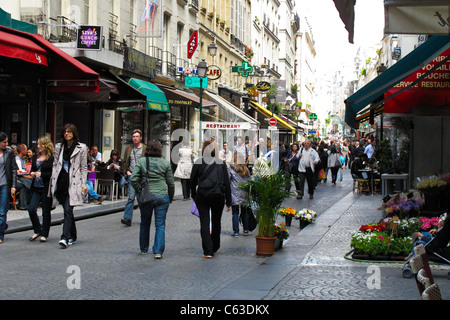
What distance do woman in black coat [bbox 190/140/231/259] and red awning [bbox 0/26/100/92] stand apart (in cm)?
761

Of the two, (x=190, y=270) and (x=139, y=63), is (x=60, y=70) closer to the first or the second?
(x=139, y=63)

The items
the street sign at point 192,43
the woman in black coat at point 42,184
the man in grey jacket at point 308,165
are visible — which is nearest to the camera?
the woman in black coat at point 42,184

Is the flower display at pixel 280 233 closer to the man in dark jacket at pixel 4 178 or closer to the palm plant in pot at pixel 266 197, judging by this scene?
the palm plant in pot at pixel 266 197

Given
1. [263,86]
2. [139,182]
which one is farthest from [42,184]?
[263,86]

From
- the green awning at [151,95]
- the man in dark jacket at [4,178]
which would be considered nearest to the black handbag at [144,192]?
the man in dark jacket at [4,178]

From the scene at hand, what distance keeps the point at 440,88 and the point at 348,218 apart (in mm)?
3483

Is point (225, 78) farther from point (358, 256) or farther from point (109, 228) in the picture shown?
point (358, 256)

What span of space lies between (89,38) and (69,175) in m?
9.39

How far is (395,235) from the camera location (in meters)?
9.48

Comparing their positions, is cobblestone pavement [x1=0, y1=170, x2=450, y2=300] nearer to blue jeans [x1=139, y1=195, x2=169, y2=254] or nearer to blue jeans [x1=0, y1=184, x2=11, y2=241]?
blue jeans [x1=139, y1=195, x2=169, y2=254]

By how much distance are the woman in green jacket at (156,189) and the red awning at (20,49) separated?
20.6ft

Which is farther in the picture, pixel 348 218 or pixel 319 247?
pixel 348 218

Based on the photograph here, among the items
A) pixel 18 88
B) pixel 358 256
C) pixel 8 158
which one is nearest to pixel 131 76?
pixel 18 88

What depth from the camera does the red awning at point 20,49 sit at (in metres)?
14.2
